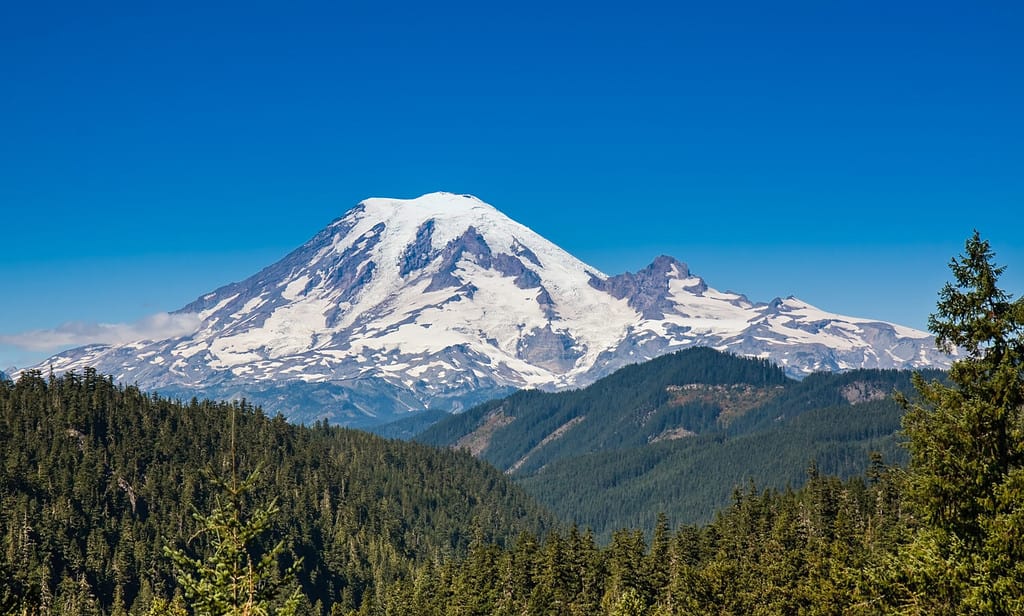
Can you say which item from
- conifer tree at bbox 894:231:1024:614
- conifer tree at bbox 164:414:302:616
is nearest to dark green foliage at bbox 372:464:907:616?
conifer tree at bbox 894:231:1024:614

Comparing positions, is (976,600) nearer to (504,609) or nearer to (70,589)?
(504,609)

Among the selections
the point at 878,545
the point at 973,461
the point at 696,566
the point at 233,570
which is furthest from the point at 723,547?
the point at 233,570

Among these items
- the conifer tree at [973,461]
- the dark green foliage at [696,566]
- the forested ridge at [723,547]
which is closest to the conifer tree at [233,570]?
the forested ridge at [723,547]

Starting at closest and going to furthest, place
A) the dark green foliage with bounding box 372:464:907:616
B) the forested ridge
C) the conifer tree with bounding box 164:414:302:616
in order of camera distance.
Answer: the conifer tree with bounding box 164:414:302:616 → the forested ridge → the dark green foliage with bounding box 372:464:907:616

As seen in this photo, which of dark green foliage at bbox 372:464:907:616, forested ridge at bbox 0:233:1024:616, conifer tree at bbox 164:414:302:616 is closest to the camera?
conifer tree at bbox 164:414:302:616

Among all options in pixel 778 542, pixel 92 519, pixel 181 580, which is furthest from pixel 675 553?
pixel 92 519

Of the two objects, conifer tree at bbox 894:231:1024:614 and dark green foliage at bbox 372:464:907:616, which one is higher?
conifer tree at bbox 894:231:1024:614

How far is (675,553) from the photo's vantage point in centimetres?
11100

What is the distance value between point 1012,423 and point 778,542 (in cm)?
7344

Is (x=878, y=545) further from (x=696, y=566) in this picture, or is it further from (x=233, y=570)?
(x=233, y=570)

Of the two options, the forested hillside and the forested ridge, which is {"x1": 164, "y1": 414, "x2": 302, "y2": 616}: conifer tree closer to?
the forested ridge

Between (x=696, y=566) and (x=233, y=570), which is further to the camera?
(x=696, y=566)

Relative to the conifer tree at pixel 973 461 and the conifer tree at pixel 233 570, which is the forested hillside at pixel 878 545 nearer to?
the conifer tree at pixel 973 461

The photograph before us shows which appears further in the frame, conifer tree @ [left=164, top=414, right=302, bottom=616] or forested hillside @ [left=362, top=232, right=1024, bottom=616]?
forested hillside @ [left=362, top=232, right=1024, bottom=616]
